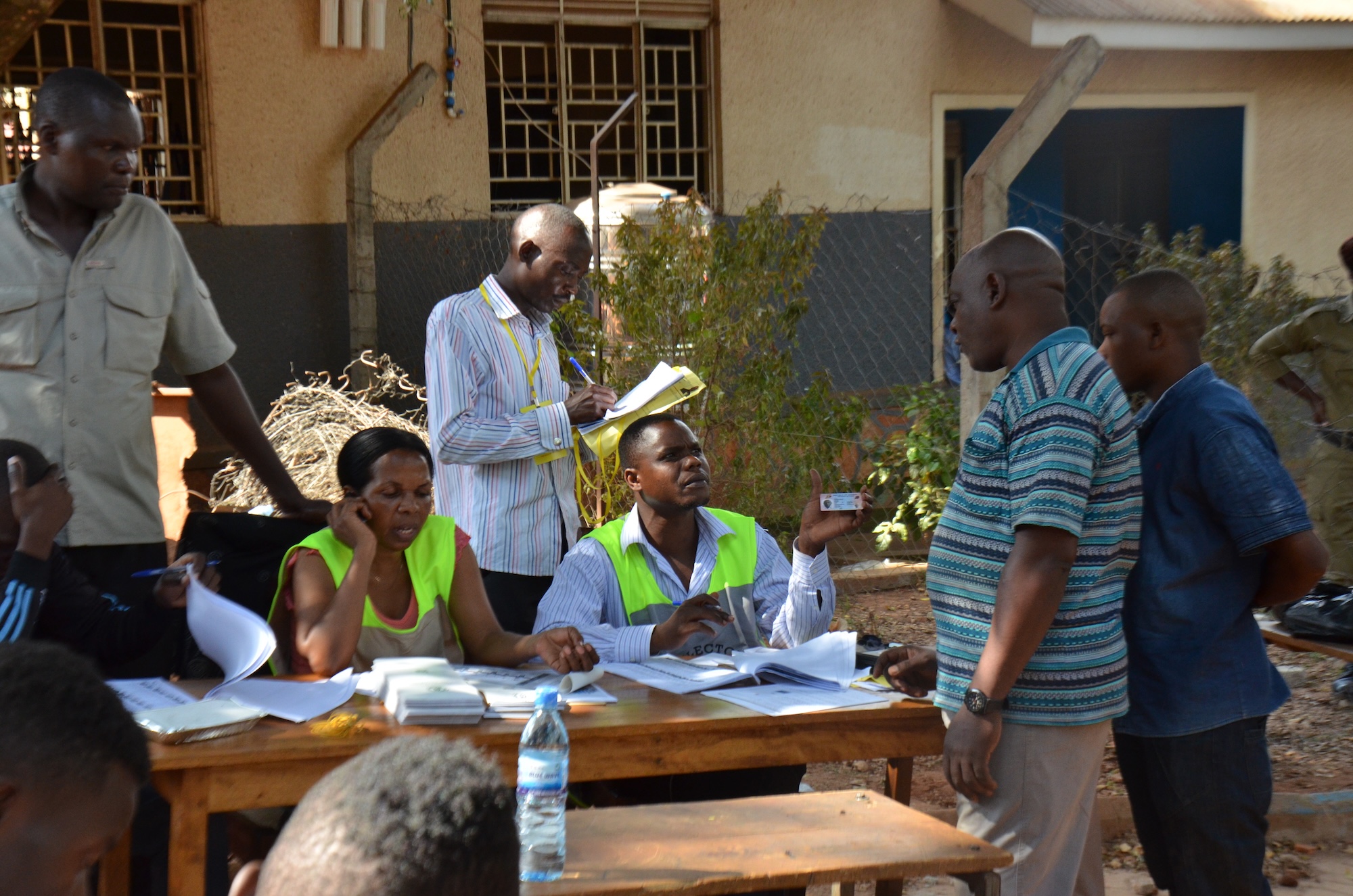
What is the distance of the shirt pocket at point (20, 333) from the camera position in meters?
3.13

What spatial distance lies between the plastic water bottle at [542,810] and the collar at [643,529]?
1.32 metres

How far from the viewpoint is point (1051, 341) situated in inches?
97.7

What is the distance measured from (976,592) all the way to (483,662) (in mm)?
1370

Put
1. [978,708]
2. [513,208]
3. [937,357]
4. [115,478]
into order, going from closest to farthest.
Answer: [978,708], [115,478], [513,208], [937,357]

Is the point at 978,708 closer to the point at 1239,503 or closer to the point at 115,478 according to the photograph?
the point at 1239,503

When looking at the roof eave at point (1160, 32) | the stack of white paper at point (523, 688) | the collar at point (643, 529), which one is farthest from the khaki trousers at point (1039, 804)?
the roof eave at point (1160, 32)

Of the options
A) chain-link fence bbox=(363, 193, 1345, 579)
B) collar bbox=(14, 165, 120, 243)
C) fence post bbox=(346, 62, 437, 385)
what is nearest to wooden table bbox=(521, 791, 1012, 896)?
collar bbox=(14, 165, 120, 243)

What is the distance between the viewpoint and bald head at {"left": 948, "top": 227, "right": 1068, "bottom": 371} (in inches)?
99.7

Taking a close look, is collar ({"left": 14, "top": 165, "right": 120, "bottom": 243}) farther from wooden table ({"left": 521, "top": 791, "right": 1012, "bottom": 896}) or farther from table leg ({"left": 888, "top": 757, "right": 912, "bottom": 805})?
table leg ({"left": 888, "top": 757, "right": 912, "bottom": 805})

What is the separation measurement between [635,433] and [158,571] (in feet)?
4.39

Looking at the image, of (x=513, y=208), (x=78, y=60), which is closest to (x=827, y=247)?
(x=513, y=208)

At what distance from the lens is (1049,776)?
8.20 feet

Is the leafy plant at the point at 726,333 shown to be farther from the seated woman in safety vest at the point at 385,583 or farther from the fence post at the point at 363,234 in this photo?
the seated woman in safety vest at the point at 385,583

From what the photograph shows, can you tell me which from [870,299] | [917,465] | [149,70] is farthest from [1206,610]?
[149,70]
